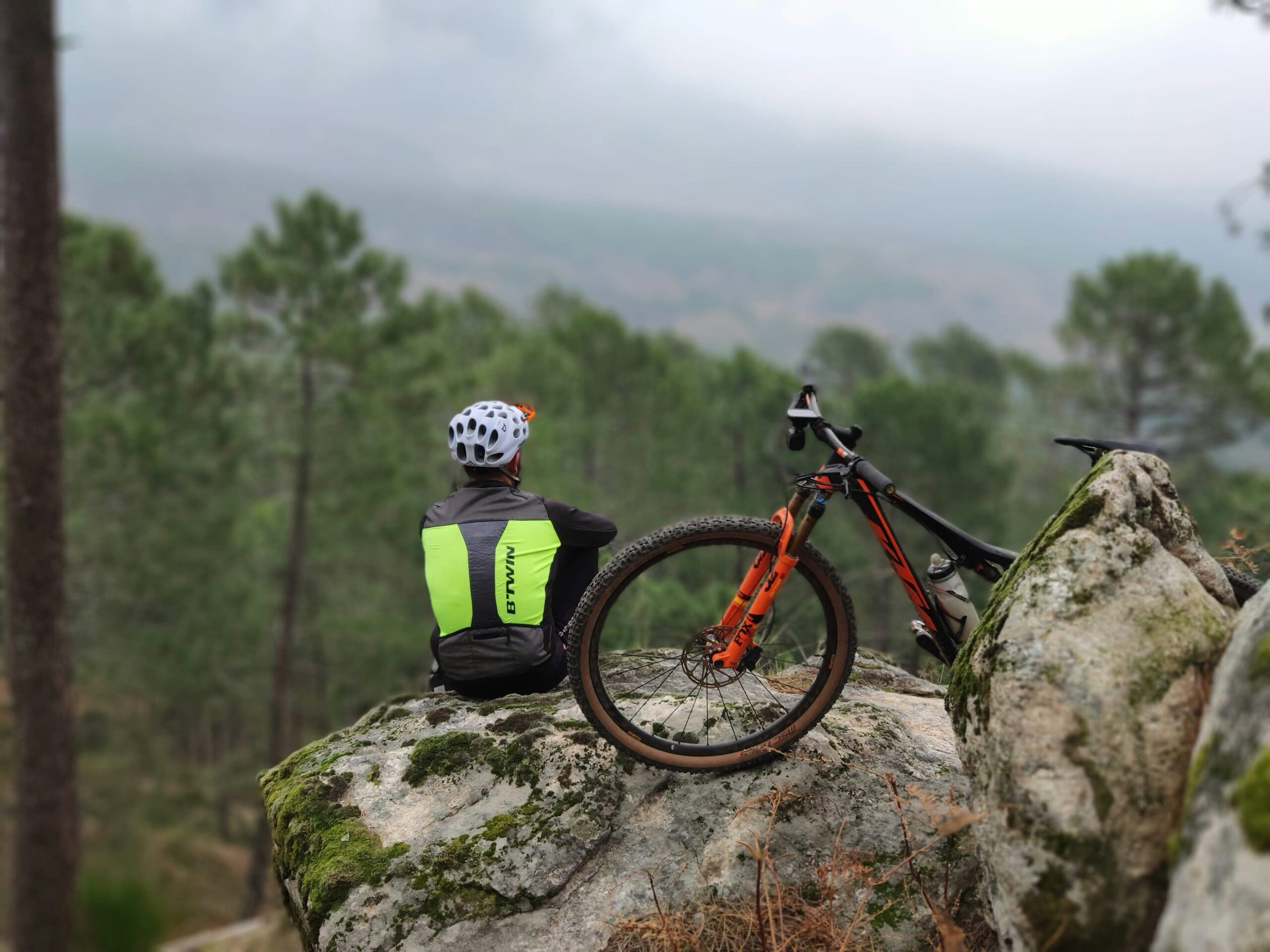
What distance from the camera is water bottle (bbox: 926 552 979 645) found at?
3.27 metres

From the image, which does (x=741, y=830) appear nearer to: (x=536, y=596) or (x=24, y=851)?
→ (x=536, y=596)

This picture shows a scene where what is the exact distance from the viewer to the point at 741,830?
2904mm

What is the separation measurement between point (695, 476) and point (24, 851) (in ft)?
38.3

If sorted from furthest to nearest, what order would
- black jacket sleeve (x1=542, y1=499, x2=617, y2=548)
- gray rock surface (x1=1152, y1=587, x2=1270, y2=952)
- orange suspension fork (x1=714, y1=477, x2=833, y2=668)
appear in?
black jacket sleeve (x1=542, y1=499, x2=617, y2=548) → orange suspension fork (x1=714, y1=477, x2=833, y2=668) → gray rock surface (x1=1152, y1=587, x2=1270, y2=952)

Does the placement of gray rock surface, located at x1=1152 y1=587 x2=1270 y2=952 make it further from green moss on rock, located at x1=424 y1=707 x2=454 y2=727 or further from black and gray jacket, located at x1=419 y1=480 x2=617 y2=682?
green moss on rock, located at x1=424 y1=707 x2=454 y2=727

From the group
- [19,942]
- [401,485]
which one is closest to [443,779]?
[19,942]

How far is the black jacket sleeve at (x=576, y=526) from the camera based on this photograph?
3768mm

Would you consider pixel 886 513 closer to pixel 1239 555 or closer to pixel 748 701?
pixel 748 701

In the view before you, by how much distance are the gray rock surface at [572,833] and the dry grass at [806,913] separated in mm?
14

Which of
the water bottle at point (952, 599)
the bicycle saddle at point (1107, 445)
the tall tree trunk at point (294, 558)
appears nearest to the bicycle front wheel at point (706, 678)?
the water bottle at point (952, 599)

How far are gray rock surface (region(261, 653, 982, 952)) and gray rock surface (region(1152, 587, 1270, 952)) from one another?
30.9 inches

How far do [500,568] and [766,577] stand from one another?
1.16m

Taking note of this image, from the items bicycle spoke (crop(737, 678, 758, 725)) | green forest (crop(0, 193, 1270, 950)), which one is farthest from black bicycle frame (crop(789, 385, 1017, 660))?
green forest (crop(0, 193, 1270, 950))

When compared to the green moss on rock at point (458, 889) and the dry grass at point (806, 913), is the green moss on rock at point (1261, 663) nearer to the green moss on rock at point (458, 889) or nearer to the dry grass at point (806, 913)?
the dry grass at point (806, 913)
